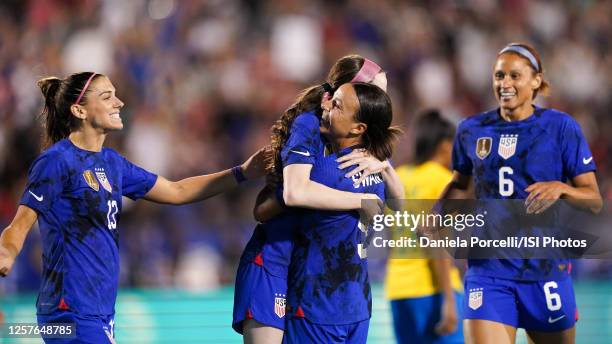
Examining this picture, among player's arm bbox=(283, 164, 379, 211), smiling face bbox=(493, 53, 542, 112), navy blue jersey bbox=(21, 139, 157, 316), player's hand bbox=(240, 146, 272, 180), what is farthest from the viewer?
smiling face bbox=(493, 53, 542, 112)

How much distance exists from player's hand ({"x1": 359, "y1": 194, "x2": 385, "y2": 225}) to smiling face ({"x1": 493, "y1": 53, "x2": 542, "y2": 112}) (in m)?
1.27

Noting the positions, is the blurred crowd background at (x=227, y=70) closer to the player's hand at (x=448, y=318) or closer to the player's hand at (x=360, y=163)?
the player's hand at (x=448, y=318)

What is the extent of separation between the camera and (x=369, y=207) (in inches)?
207

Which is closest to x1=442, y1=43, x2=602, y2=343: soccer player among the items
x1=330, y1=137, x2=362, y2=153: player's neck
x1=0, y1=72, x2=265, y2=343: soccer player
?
x1=330, y1=137, x2=362, y2=153: player's neck

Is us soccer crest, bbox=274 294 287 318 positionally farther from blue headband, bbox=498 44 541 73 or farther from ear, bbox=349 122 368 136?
blue headband, bbox=498 44 541 73

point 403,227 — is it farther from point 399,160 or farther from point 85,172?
point 399,160

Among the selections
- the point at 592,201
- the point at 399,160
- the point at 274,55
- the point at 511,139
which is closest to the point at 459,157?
the point at 511,139

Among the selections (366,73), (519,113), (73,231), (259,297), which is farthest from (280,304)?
(519,113)

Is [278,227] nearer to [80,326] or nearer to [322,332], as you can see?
[322,332]

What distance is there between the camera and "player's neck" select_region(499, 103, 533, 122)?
6238mm

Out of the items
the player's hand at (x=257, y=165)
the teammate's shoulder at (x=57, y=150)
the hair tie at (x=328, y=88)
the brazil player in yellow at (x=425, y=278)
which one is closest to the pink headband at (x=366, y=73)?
the hair tie at (x=328, y=88)

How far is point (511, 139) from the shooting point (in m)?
6.20

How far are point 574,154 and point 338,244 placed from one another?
1652 mm

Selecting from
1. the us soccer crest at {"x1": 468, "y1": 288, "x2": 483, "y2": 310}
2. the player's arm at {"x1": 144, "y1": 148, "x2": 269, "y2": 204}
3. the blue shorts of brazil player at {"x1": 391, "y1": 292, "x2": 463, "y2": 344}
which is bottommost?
the blue shorts of brazil player at {"x1": 391, "y1": 292, "x2": 463, "y2": 344}
